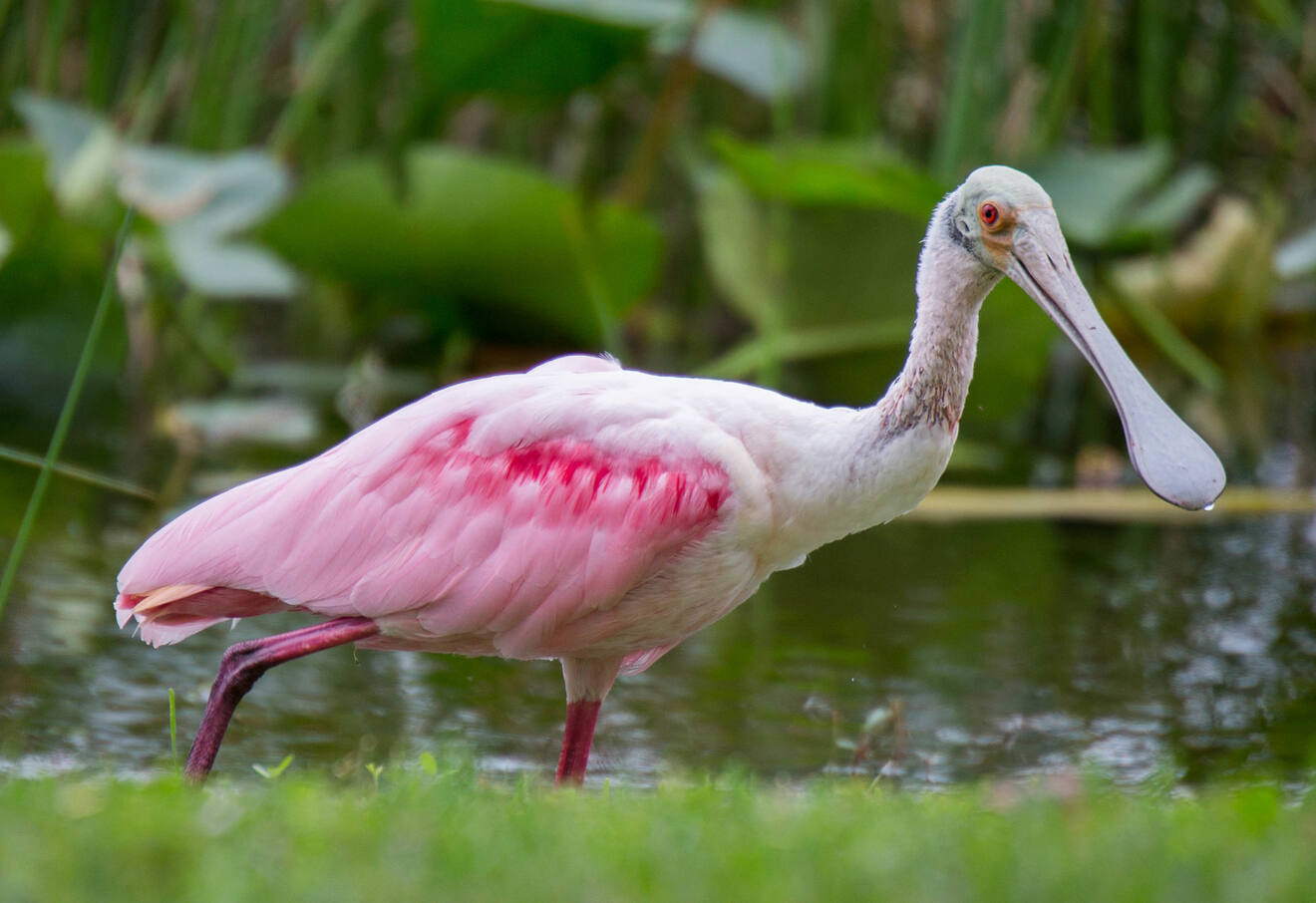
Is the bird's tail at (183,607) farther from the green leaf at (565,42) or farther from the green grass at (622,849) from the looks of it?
the green leaf at (565,42)

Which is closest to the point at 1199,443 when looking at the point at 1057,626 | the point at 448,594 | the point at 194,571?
the point at 448,594

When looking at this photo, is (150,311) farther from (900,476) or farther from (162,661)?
(900,476)

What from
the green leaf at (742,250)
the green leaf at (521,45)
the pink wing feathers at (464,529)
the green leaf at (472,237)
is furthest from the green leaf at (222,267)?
the pink wing feathers at (464,529)

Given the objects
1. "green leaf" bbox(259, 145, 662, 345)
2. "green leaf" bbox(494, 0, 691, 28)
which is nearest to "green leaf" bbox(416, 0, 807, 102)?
"green leaf" bbox(494, 0, 691, 28)

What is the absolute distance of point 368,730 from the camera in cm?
530

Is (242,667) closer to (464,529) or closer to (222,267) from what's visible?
(464,529)

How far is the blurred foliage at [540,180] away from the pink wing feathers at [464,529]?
4.82 metres

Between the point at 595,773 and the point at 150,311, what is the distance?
639cm

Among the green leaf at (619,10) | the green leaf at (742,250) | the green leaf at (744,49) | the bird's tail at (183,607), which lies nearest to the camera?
the bird's tail at (183,607)

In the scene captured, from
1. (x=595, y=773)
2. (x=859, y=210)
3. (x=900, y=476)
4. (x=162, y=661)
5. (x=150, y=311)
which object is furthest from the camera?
(x=150, y=311)

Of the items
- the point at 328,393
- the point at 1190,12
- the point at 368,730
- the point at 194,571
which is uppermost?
the point at 1190,12

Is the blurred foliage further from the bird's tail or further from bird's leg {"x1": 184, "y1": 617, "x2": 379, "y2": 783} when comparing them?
bird's leg {"x1": 184, "y1": 617, "x2": 379, "y2": 783}

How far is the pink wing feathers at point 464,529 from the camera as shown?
4055mm

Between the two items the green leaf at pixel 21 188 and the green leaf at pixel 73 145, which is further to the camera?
the green leaf at pixel 73 145
